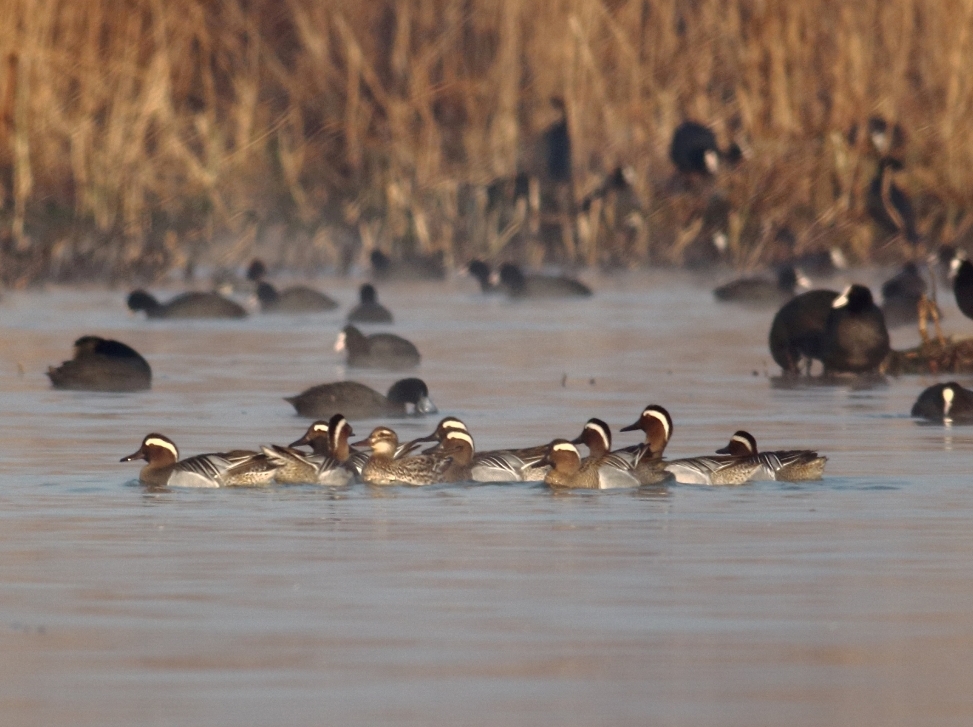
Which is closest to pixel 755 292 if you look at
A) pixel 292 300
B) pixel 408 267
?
pixel 292 300

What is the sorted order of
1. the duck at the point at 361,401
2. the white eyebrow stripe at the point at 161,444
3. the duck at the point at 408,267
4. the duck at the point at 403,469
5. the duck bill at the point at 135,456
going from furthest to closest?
the duck at the point at 408,267 → the duck at the point at 361,401 → the duck bill at the point at 135,456 → the duck at the point at 403,469 → the white eyebrow stripe at the point at 161,444

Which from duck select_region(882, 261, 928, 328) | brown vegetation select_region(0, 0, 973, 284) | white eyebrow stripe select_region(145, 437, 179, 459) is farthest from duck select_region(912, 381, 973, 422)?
brown vegetation select_region(0, 0, 973, 284)

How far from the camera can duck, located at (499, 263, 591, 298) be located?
903 inches

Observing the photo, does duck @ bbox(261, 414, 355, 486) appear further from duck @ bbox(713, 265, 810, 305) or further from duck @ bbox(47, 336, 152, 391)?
Result: duck @ bbox(713, 265, 810, 305)

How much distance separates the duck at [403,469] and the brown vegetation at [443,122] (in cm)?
1255

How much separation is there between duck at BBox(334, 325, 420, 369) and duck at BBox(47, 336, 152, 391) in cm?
195

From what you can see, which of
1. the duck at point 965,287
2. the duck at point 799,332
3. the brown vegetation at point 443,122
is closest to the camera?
the duck at point 799,332

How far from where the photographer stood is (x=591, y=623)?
688cm

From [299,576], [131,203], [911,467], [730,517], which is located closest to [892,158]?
[131,203]

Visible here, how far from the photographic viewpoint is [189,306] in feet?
67.9

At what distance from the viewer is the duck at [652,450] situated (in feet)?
33.6

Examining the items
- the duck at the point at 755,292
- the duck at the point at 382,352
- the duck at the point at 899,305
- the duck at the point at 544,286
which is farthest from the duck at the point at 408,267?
the duck at the point at 382,352

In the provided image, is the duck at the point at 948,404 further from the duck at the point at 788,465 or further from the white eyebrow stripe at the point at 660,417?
the duck at the point at 788,465

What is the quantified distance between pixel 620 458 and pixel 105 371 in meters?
5.39
